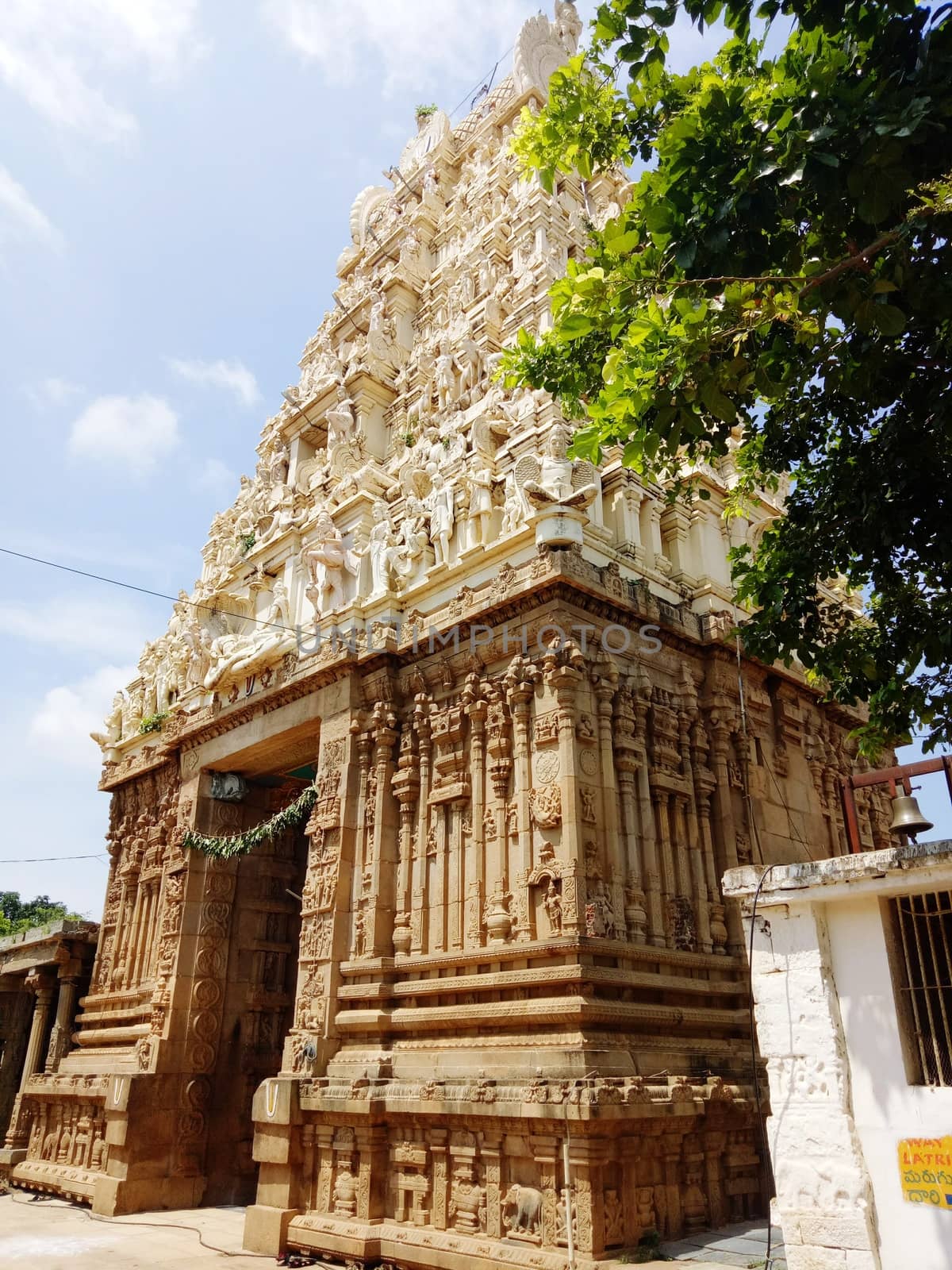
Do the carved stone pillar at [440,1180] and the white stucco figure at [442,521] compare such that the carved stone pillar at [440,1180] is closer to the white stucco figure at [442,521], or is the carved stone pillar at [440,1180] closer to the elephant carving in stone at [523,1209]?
the elephant carving in stone at [523,1209]

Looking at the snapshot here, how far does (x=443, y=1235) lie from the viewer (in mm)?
11352

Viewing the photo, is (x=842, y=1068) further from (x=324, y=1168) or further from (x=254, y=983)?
(x=254, y=983)

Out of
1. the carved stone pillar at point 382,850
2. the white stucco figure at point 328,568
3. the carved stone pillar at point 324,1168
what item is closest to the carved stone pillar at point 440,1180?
the carved stone pillar at point 324,1168

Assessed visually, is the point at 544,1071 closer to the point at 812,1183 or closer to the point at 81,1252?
the point at 812,1183

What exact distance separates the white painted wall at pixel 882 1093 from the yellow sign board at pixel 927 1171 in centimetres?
4

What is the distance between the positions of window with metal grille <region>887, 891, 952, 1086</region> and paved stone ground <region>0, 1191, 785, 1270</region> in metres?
3.83

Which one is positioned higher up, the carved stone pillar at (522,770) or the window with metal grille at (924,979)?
the carved stone pillar at (522,770)

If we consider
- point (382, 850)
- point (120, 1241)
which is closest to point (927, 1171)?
point (382, 850)

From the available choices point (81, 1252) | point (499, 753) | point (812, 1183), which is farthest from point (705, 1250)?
point (81, 1252)

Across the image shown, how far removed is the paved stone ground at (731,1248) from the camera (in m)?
9.37

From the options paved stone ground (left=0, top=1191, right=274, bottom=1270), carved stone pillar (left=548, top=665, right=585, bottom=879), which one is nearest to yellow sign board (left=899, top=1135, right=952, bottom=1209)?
carved stone pillar (left=548, top=665, right=585, bottom=879)

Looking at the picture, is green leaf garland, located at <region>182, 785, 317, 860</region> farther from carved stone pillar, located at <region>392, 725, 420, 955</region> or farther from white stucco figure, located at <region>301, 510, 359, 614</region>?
white stucco figure, located at <region>301, 510, 359, 614</region>

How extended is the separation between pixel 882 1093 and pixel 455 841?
26.4ft

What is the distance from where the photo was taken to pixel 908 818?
7918 mm
